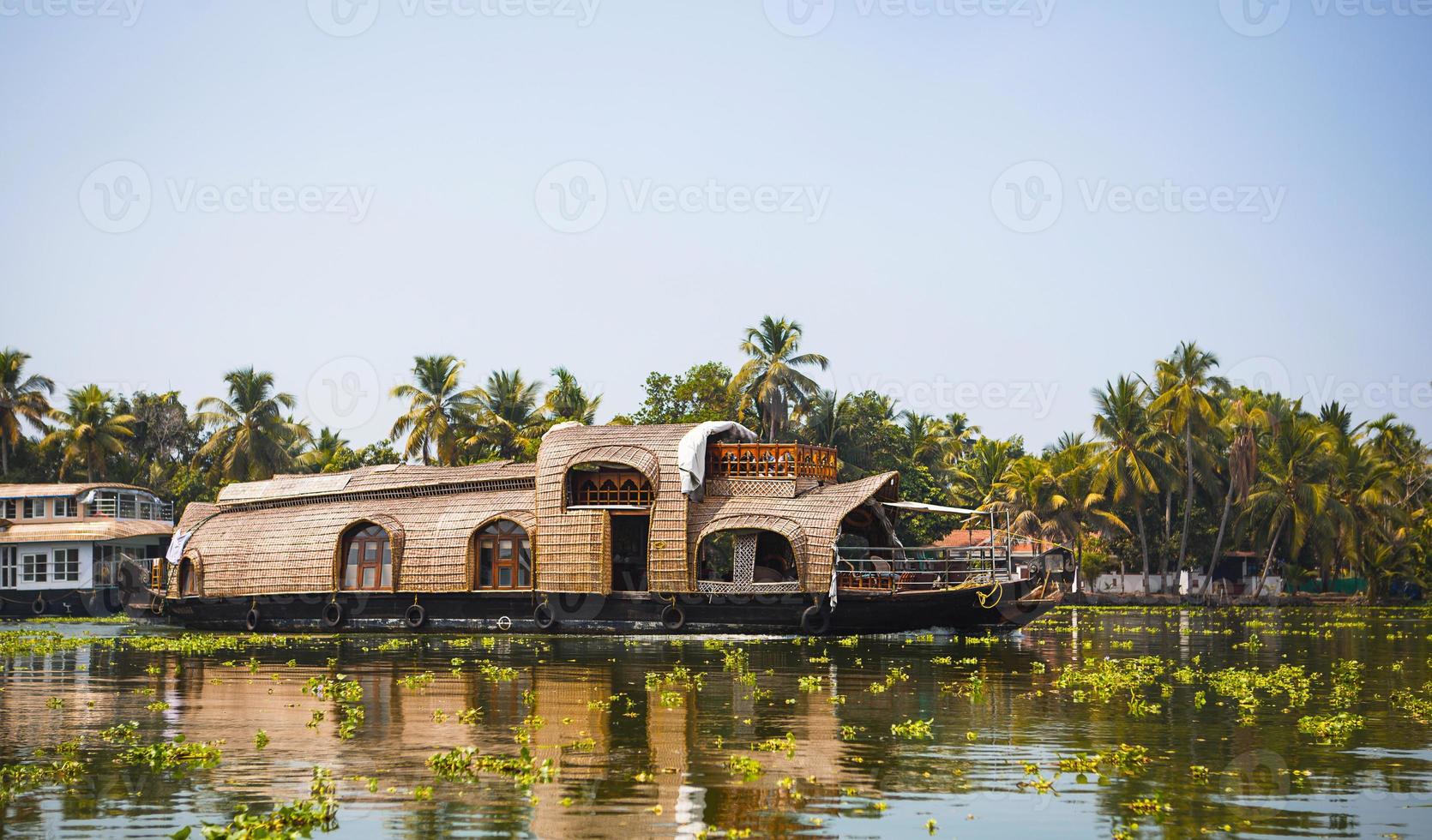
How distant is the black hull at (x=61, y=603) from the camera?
4144 centimetres

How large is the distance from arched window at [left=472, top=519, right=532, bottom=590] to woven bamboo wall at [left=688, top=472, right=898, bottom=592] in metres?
3.93

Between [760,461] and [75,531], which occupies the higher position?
[760,461]

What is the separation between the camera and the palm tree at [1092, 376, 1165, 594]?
52.2 m

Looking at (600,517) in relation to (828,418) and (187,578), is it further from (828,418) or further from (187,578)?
(828,418)

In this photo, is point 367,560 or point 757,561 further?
point 367,560

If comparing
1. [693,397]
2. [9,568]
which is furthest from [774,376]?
[9,568]

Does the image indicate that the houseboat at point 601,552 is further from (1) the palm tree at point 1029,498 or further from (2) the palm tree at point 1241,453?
(2) the palm tree at point 1241,453

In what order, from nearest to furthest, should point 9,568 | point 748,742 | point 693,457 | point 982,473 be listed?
point 748,742 < point 693,457 < point 9,568 < point 982,473

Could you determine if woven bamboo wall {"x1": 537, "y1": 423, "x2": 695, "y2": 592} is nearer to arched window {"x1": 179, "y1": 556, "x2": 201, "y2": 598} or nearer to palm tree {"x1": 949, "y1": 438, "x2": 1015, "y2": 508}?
arched window {"x1": 179, "y1": 556, "x2": 201, "y2": 598}

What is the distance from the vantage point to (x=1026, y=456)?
54.9 metres

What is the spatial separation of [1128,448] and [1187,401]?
2774 millimetres

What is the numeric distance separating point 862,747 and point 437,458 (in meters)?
40.2

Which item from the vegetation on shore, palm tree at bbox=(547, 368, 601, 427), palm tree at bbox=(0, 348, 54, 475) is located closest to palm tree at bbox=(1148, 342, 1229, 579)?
the vegetation on shore

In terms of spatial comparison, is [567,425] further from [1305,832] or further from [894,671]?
[1305,832]
